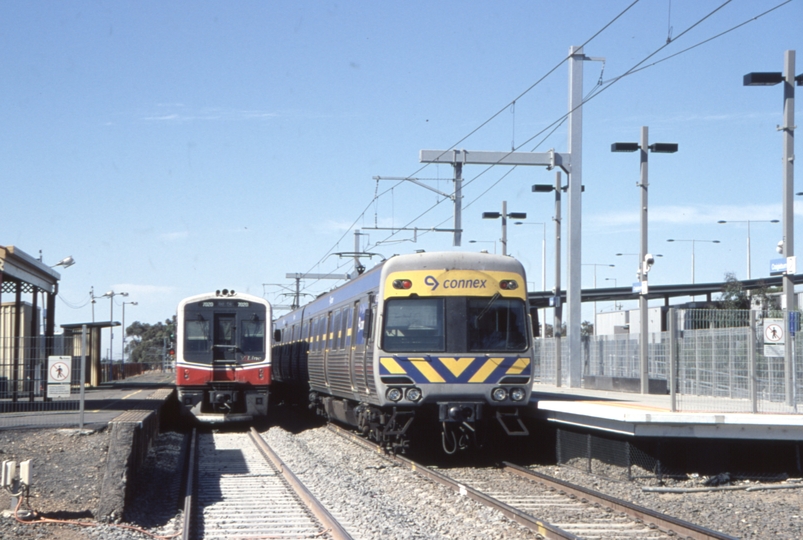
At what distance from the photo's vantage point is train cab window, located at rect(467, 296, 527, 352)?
14.6m

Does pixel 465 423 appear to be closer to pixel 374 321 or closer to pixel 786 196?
pixel 374 321

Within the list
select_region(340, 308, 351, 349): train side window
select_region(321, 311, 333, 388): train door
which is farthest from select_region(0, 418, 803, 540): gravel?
select_region(321, 311, 333, 388): train door

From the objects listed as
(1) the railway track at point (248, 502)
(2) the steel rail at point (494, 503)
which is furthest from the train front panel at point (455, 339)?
(1) the railway track at point (248, 502)

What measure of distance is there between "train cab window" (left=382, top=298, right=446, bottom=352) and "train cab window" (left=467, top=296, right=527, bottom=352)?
47cm

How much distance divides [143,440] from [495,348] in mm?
5382

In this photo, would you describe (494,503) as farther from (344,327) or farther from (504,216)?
(504,216)

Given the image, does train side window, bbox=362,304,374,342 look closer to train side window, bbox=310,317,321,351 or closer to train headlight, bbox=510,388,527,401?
train headlight, bbox=510,388,527,401

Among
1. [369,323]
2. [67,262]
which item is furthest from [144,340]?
[369,323]

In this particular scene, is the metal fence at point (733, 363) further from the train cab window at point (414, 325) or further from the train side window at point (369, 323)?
the train side window at point (369, 323)

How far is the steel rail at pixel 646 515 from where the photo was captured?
868 cm

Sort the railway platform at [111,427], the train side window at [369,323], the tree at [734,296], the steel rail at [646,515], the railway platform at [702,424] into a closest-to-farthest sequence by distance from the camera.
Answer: the steel rail at [646,515], the railway platform at [111,427], the railway platform at [702,424], the train side window at [369,323], the tree at [734,296]

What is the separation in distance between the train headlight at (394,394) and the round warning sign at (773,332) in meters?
5.29

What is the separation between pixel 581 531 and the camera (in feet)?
30.6

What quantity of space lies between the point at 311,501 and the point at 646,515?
11.9ft
